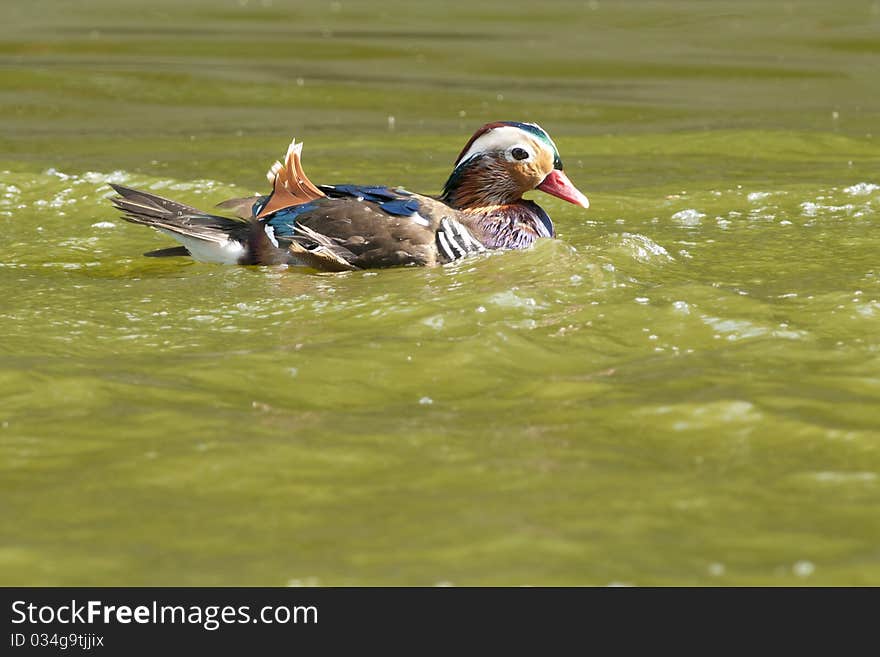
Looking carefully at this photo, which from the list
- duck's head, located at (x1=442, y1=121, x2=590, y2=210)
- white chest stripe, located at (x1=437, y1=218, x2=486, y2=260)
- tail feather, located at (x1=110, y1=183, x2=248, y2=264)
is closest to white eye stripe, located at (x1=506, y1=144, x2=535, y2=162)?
duck's head, located at (x1=442, y1=121, x2=590, y2=210)

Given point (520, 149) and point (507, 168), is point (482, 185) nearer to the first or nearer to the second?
point (507, 168)

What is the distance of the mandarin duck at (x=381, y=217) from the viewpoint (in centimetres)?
738

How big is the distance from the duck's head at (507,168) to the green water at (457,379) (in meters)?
0.46

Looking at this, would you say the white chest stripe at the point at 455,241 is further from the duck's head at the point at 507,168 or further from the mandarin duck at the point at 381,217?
the duck's head at the point at 507,168

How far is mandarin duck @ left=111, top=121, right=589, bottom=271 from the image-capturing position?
738cm

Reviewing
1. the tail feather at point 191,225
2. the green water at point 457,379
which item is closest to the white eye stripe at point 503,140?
the green water at point 457,379

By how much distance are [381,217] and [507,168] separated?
0.89 meters

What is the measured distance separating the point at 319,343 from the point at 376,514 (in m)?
Result: 1.97

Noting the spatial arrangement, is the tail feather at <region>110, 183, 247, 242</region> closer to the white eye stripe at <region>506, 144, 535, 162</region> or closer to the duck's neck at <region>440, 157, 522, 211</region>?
the duck's neck at <region>440, 157, 522, 211</region>

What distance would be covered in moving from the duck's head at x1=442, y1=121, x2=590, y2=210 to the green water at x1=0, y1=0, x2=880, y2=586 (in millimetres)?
461

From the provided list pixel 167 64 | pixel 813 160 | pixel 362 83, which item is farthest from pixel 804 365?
pixel 167 64

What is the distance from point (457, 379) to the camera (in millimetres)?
5453

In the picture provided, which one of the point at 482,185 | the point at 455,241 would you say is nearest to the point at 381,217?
the point at 455,241
